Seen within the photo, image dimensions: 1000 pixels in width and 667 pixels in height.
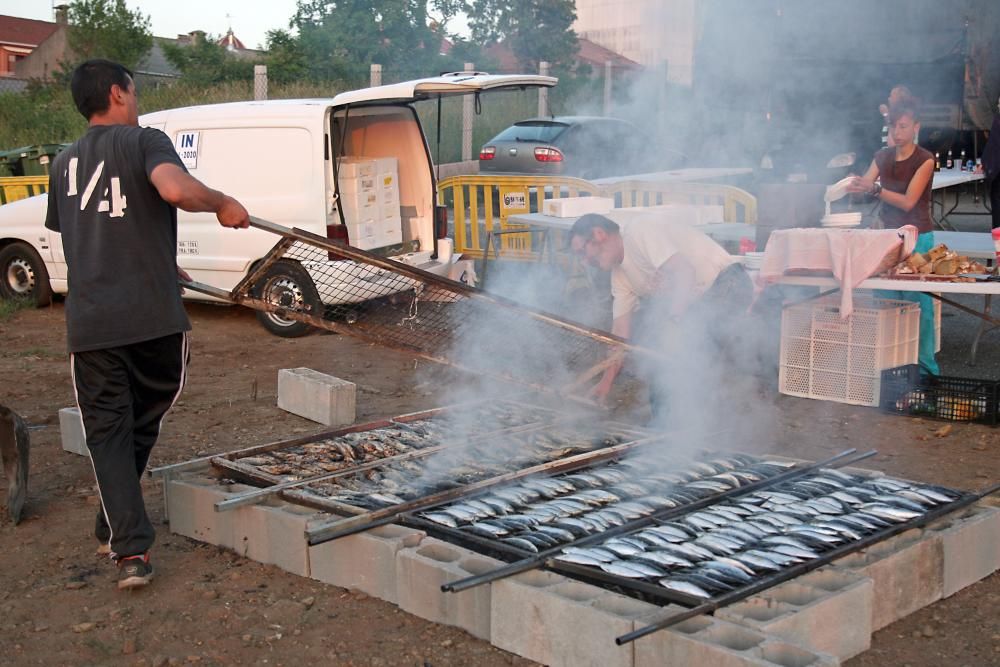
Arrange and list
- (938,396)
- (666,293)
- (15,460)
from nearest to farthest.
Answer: (15,460)
(666,293)
(938,396)

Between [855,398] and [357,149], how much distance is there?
4.98 m

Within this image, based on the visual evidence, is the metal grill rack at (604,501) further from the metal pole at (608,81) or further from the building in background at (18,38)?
the building in background at (18,38)

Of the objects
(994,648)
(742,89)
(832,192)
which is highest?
(742,89)

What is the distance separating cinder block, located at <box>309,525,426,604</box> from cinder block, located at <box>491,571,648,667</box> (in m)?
0.55

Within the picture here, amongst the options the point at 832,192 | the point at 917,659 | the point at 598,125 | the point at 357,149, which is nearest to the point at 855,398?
the point at 832,192

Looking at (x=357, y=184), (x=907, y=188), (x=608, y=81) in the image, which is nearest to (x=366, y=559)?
(x=907, y=188)

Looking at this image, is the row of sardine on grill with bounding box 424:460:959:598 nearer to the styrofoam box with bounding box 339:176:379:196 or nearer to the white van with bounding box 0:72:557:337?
the white van with bounding box 0:72:557:337

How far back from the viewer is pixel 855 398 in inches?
286

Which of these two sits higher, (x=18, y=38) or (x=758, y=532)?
(x=18, y=38)

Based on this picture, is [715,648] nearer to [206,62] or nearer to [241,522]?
[241,522]

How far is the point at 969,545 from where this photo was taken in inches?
172

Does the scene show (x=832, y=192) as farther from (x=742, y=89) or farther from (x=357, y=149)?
(x=357, y=149)

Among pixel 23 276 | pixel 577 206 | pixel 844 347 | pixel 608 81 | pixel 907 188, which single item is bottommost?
pixel 844 347

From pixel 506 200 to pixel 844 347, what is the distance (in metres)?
5.35
